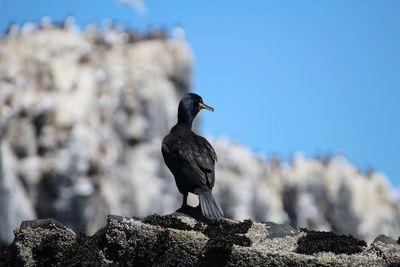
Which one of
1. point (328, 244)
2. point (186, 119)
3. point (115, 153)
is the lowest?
point (328, 244)

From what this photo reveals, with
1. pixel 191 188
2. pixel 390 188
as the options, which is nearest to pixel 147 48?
pixel 390 188

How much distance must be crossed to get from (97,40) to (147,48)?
7.60m

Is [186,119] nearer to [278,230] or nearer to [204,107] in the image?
[204,107]

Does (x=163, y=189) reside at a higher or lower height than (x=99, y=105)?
lower

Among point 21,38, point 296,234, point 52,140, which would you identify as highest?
point 21,38

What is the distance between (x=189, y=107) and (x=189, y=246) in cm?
474

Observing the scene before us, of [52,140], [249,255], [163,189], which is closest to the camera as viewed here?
[249,255]

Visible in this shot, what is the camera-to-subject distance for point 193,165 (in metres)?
19.9

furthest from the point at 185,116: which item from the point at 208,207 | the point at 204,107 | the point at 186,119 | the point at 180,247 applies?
the point at 180,247

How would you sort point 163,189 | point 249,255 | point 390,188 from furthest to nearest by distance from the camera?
1. point 390,188
2. point 163,189
3. point 249,255

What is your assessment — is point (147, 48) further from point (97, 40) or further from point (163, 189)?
point (163, 189)

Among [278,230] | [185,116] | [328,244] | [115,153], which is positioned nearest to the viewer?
[328,244]

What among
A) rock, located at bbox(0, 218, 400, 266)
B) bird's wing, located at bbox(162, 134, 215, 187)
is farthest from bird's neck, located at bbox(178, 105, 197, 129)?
rock, located at bbox(0, 218, 400, 266)

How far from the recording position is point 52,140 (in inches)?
3816
